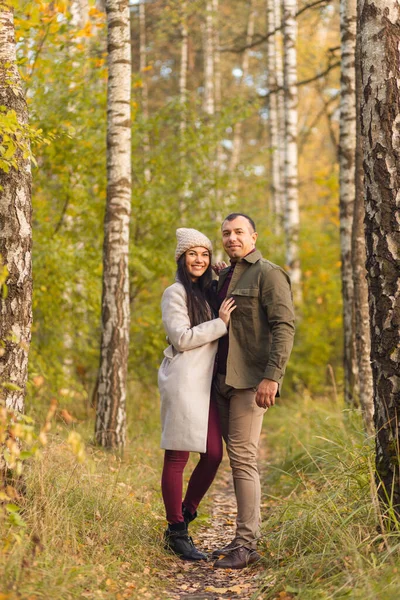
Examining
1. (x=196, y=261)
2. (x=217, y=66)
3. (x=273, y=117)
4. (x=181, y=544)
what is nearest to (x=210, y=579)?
(x=181, y=544)

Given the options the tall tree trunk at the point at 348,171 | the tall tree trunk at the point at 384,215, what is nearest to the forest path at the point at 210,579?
the tall tree trunk at the point at 384,215

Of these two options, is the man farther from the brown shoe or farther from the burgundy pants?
the burgundy pants

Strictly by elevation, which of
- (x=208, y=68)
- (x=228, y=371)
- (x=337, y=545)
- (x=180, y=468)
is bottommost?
(x=337, y=545)

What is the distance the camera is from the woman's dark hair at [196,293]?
488cm

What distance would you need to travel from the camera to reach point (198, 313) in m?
4.89

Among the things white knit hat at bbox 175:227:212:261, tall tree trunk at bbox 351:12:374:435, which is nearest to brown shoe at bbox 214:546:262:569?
white knit hat at bbox 175:227:212:261

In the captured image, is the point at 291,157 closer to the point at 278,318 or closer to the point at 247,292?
the point at 247,292

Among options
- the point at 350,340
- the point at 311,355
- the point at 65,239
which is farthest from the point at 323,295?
the point at 65,239

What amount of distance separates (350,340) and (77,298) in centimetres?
345

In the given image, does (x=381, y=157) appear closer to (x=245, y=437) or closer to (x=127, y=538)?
(x=245, y=437)

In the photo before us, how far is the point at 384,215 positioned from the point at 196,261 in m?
1.44

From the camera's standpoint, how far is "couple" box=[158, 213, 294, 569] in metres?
4.67

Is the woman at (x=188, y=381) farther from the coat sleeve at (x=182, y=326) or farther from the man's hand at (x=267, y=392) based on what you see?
→ the man's hand at (x=267, y=392)

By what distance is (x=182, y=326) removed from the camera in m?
4.77
